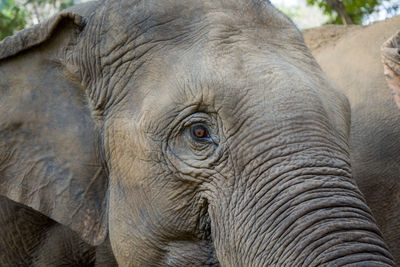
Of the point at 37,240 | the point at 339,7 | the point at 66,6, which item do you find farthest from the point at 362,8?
the point at 37,240

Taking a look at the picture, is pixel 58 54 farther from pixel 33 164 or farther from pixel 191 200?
pixel 191 200

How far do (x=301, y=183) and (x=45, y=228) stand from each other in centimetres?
214

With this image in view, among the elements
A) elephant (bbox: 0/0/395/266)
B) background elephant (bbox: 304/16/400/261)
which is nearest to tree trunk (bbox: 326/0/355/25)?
background elephant (bbox: 304/16/400/261)

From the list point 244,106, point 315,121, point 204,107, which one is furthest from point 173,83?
point 315,121

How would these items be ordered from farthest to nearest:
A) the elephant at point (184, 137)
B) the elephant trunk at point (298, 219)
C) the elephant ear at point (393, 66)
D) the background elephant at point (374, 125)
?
1. the background elephant at point (374, 125)
2. the elephant ear at point (393, 66)
3. the elephant at point (184, 137)
4. the elephant trunk at point (298, 219)

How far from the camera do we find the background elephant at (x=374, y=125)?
4.88 m

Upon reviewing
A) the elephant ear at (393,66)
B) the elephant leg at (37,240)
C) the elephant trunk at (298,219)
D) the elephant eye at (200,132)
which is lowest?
the elephant leg at (37,240)

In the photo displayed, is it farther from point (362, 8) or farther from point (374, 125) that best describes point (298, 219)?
point (362, 8)

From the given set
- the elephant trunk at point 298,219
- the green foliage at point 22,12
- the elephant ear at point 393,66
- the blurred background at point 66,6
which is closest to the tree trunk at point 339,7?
the blurred background at point 66,6

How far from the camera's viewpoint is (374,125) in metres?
5.06

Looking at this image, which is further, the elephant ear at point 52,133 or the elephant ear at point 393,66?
the elephant ear at point 393,66

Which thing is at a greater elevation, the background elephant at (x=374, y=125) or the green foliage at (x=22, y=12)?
the background elephant at (x=374, y=125)

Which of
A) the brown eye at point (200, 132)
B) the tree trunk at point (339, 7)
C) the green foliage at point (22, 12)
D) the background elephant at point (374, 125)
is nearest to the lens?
the brown eye at point (200, 132)

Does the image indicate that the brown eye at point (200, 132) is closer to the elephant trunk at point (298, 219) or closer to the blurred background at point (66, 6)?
the elephant trunk at point (298, 219)
